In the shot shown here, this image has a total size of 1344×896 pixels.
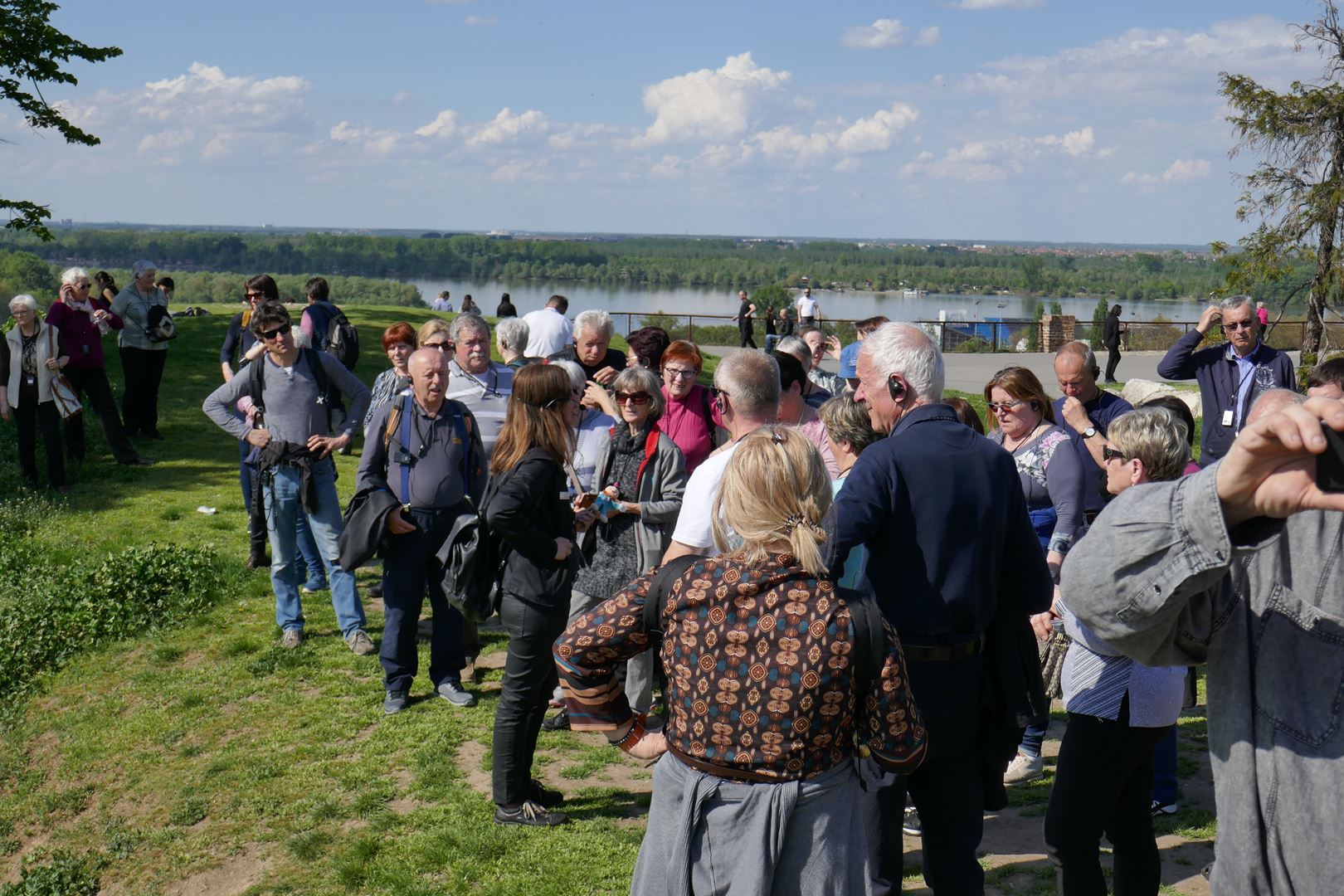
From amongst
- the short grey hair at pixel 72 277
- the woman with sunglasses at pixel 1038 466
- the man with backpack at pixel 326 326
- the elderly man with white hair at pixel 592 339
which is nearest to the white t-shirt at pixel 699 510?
the woman with sunglasses at pixel 1038 466

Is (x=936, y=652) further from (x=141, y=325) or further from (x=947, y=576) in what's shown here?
(x=141, y=325)

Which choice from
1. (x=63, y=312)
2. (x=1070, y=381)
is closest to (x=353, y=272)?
(x=63, y=312)

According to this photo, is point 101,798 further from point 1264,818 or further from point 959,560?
point 1264,818

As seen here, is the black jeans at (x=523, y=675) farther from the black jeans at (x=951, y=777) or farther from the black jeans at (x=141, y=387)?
the black jeans at (x=141, y=387)

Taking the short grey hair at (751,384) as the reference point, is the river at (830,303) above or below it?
above

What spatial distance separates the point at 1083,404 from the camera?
18.4 feet

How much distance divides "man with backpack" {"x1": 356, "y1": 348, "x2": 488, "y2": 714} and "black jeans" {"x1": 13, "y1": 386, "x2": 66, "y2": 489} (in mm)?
6164

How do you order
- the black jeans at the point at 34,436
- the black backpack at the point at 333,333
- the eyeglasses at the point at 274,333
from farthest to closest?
1. the black backpack at the point at 333,333
2. the black jeans at the point at 34,436
3. the eyeglasses at the point at 274,333

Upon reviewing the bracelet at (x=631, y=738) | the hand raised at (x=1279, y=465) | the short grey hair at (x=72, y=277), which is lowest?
the bracelet at (x=631, y=738)

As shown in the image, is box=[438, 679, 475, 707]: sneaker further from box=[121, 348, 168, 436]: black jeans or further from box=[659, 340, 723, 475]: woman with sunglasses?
box=[121, 348, 168, 436]: black jeans

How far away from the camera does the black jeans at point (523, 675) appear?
457 centimetres

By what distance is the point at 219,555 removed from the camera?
29.0 feet

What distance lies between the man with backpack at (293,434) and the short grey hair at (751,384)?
3209 mm

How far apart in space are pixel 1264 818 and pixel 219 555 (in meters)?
8.35
